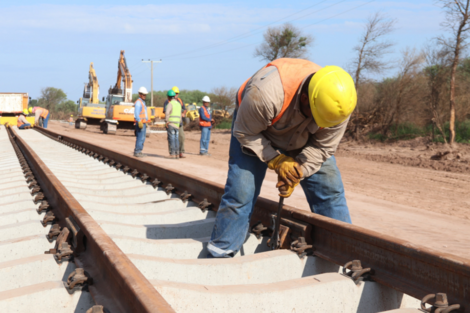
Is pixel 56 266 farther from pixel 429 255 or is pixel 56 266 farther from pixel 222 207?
pixel 429 255

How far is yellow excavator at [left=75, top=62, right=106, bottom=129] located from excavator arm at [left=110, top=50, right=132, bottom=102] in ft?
6.26

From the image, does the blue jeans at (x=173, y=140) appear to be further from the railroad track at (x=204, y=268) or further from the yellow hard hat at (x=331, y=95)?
the yellow hard hat at (x=331, y=95)

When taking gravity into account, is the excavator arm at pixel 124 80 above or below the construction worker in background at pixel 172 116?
above

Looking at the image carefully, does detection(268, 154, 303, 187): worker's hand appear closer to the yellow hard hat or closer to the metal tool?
the metal tool

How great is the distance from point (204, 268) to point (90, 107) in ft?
105

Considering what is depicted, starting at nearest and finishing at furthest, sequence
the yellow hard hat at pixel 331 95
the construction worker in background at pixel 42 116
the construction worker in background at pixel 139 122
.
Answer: the yellow hard hat at pixel 331 95 < the construction worker in background at pixel 139 122 < the construction worker in background at pixel 42 116

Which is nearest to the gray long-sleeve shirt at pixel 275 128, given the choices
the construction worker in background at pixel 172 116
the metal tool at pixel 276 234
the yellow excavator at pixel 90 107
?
the metal tool at pixel 276 234

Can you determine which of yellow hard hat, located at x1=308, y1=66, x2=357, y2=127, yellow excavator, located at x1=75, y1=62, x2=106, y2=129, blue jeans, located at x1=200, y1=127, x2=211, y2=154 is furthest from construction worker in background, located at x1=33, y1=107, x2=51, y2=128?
yellow hard hat, located at x1=308, y1=66, x2=357, y2=127

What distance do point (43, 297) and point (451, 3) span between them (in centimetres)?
1635

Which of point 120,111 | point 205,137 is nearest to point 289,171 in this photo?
point 205,137

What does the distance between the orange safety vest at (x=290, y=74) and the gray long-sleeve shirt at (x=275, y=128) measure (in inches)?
1.1

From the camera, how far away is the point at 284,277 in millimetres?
2771

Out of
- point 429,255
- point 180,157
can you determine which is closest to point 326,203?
point 429,255

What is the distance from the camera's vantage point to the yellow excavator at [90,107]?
32375 mm
